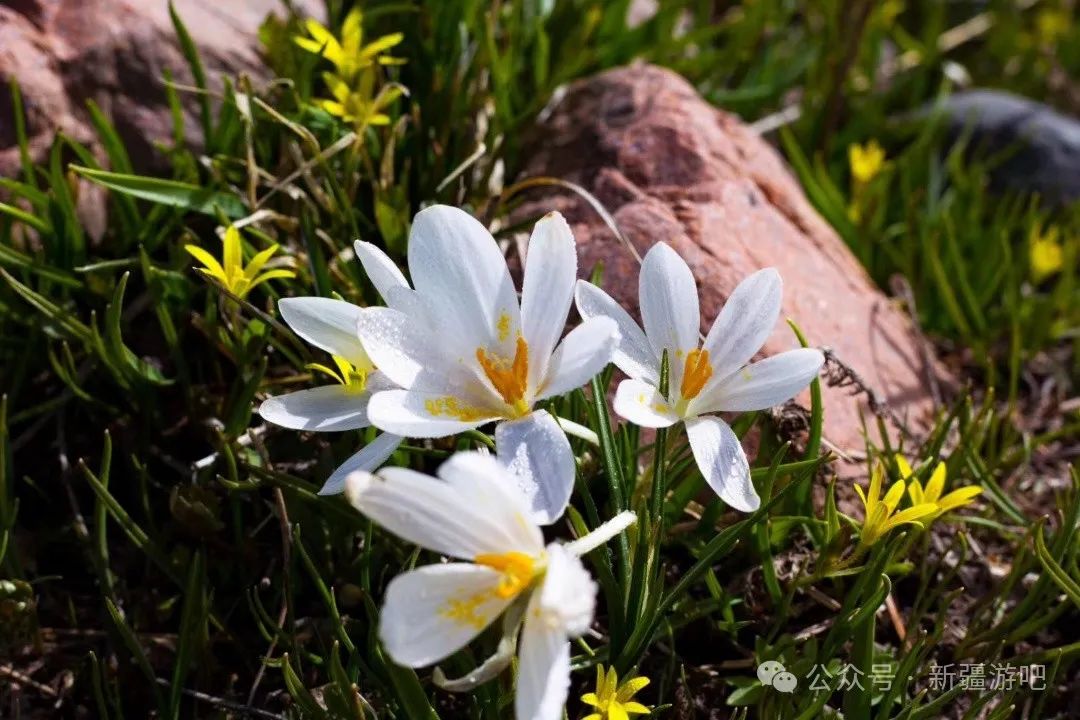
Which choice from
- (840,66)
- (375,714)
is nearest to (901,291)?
(840,66)

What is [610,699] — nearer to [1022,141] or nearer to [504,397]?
[504,397]

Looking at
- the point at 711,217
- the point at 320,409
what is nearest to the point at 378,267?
the point at 320,409

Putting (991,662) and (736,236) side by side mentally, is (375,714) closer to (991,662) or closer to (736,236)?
(991,662)

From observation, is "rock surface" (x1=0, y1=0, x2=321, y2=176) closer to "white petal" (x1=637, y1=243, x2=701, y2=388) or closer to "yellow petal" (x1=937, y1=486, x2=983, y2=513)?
"white petal" (x1=637, y1=243, x2=701, y2=388)

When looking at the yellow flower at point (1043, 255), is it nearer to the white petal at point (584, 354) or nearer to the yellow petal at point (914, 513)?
the yellow petal at point (914, 513)

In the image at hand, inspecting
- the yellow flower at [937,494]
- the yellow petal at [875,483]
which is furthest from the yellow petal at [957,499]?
the yellow petal at [875,483]

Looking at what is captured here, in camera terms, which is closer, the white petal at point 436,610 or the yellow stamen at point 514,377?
the white petal at point 436,610

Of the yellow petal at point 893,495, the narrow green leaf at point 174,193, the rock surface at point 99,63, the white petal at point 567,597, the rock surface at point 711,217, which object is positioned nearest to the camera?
the white petal at point 567,597
